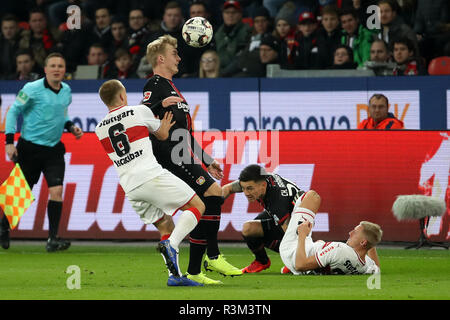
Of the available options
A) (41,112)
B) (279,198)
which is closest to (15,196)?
(41,112)

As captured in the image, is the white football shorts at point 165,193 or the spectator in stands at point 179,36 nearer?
the white football shorts at point 165,193

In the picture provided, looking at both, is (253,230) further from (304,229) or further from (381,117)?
(381,117)

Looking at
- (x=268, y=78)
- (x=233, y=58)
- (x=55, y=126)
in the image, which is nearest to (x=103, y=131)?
(x=55, y=126)

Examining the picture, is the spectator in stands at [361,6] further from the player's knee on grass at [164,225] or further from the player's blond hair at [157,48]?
the player's knee on grass at [164,225]

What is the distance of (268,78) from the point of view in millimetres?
15781

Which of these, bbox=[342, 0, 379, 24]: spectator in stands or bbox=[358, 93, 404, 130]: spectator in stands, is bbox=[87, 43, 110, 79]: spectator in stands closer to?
bbox=[342, 0, 379, 24]: spectator in stands

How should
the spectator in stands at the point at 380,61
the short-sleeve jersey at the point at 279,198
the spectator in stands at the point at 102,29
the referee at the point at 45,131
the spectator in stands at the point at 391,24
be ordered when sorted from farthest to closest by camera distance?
the spectator in stands at the point at 102,29
the spectator in stands at the point at 391,24
the spectator in stands at the point at 380,61
the referee at the point at 45,131
the short-sleeve jersey at the point at 279,198

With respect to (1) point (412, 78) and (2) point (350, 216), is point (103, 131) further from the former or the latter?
(1) point (412, 78)

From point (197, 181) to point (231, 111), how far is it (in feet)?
24.1

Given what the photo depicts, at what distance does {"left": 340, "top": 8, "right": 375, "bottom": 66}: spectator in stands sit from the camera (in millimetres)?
15852

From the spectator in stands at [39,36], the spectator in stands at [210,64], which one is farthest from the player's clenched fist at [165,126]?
the spectator in stands at [39,36]

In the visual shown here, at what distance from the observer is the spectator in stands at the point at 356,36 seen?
15.9 metres

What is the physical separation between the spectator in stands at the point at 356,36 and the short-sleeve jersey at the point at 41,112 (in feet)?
17.7

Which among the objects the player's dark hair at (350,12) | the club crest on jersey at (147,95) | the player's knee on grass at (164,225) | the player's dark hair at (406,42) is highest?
the player's dark hair at (350,12)
